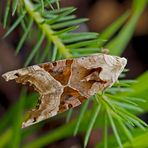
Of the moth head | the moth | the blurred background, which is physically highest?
the moth

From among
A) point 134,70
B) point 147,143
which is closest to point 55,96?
point 147,143

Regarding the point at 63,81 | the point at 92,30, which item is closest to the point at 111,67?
the point at 63,81

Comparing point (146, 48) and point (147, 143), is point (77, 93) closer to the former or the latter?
point (147, 143)

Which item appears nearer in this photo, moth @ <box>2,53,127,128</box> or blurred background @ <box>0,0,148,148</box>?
moth @ <box>2,53,127,128</box>

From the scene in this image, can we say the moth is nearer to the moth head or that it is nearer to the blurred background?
the moth head

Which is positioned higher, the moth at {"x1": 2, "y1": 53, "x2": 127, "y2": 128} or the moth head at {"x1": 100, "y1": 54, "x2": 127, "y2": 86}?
the moth at {"x1": 2, "y1": 53, "x2": 127, "y2": 128}

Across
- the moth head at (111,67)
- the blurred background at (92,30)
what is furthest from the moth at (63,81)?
the blurred background at (92,30)

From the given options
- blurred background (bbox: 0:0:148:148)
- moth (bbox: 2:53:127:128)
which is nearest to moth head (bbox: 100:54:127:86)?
moth (bbox: 2:53:127:128)
